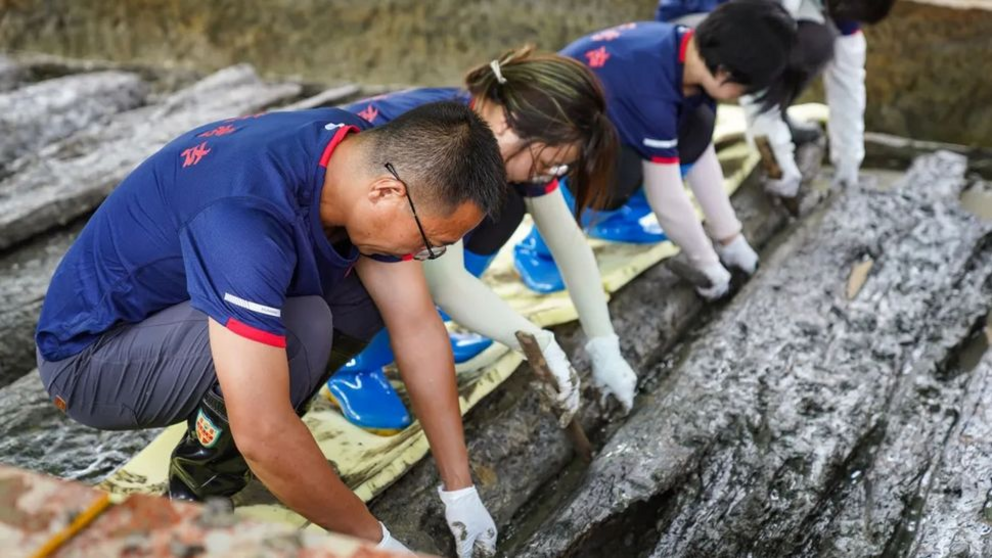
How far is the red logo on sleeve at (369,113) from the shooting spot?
2436 millimetres

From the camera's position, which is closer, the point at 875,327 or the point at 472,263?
the point at 472,263

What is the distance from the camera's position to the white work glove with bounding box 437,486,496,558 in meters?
2.19

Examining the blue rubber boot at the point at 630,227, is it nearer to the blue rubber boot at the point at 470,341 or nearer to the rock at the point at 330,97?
the blue rubber boot at the point at 470,341

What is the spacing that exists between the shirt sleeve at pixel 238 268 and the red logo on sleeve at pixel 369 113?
0.73 m

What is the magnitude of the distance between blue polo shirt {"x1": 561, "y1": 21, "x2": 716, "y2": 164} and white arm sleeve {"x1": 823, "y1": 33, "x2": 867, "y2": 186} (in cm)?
110

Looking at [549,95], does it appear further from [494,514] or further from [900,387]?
[900,387]

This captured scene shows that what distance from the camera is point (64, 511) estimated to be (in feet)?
3.48

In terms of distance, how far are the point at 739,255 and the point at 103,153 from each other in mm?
2386

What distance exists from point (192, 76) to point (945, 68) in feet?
12.4

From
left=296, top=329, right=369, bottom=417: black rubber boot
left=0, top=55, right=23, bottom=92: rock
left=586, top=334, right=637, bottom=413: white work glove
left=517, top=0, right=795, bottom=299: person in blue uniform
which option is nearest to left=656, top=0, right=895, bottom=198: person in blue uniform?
left=517, top=0, right=795, bottom=299: person in blue uniform

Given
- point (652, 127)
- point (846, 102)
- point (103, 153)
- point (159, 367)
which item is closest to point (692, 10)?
point (846, 102)

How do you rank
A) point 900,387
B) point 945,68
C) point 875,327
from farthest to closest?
point 945,68 → point 875,327 → point 900,387

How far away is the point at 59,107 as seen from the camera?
4406mm

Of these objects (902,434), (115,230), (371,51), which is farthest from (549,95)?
(371,51)
